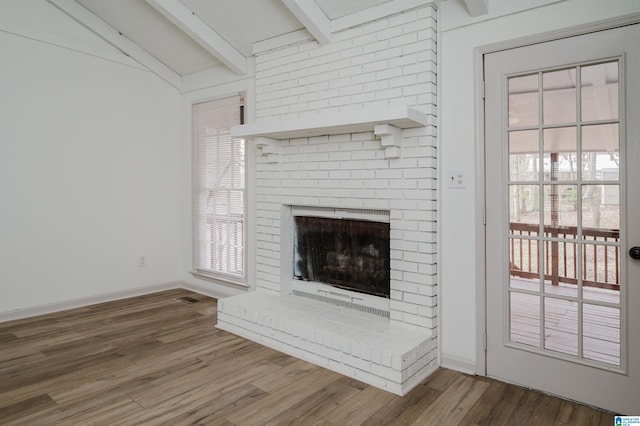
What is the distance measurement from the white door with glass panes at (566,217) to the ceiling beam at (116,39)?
12.0ft

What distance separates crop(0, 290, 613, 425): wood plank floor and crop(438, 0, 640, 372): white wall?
0.30 metres

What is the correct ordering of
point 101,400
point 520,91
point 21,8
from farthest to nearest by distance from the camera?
point 21,8
point 520,91
point 101,400

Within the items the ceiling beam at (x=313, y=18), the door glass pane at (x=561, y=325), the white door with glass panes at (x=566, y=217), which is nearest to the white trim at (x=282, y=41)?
the ceiling beam at (x=313, y=18)

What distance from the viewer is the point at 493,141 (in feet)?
9.08

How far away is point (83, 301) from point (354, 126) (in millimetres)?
3380

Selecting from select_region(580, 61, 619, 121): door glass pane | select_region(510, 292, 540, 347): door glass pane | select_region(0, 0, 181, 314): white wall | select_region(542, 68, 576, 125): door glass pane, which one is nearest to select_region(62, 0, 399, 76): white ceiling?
select_region(0, 0, 181, 314): white wall

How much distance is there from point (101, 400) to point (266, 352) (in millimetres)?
1142

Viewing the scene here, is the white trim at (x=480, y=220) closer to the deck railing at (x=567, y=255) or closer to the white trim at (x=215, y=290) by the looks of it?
→ the deck railing at (x=567, y=255)

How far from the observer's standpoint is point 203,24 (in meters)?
3.93

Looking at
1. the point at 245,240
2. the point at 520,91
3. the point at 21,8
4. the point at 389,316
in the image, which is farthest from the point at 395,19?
the point at 21,8

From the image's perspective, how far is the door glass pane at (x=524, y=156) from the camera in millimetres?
2637

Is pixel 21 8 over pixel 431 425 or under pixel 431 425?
over

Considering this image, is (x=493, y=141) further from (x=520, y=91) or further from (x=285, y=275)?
(x=285, y=275)

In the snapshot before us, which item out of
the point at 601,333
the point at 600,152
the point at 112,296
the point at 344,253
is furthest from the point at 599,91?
the point at 112,296
